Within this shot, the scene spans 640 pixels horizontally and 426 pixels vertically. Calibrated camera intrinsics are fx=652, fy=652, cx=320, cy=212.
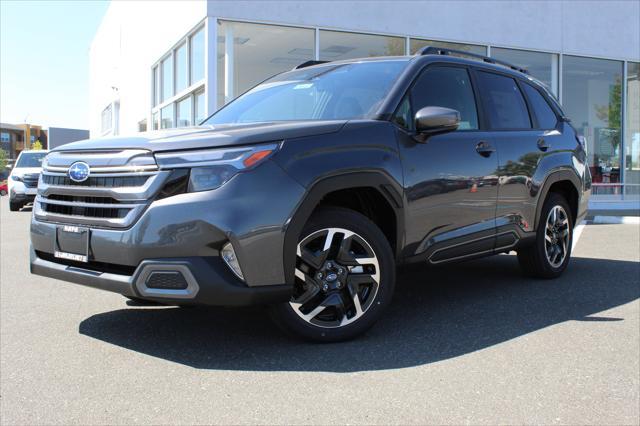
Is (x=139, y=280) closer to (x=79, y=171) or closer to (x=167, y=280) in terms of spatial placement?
(x=167, y=280)

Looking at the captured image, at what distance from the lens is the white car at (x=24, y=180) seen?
16953 mm

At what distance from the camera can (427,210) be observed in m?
4.19

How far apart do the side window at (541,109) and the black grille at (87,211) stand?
381 centimetres

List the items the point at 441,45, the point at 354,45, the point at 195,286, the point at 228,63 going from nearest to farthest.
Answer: the point at 195,286 < the point at 228,63 < the point at 354,45 < the point at 441,45

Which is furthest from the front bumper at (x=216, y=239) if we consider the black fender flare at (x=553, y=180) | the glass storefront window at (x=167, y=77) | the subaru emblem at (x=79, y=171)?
the glass storefront window at (x=167, y=77)

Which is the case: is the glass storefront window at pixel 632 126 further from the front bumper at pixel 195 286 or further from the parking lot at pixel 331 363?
the front bumper at pixel 195 286

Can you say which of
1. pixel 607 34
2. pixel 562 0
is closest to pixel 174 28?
pixel 562 0

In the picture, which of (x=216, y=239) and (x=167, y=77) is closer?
(x=216, y=239)

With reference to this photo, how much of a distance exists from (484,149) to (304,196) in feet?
5.99

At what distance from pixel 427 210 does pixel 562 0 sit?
1330 centimetres

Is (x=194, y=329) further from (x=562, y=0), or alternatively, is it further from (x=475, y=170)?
(x=562, y=0)

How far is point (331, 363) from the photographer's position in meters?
3.46

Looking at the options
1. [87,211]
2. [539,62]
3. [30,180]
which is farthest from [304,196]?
[30,180]

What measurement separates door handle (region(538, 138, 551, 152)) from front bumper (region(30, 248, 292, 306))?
9.82ft
